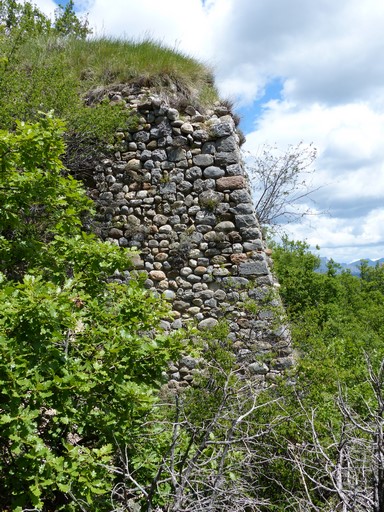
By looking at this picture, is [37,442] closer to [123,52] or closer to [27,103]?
[27,103]

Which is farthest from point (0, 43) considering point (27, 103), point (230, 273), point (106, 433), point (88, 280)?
point (106, 433)

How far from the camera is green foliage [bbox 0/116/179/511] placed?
267cm

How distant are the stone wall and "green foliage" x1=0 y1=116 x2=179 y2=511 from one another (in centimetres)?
263

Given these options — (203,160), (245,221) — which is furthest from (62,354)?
(203,160)

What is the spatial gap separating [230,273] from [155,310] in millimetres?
2843

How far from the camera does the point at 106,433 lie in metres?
3.08

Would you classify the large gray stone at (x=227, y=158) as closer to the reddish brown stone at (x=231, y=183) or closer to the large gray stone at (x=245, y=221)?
the reddish brown stone at (x=231, y=183)

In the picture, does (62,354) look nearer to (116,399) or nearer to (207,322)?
(116,399)

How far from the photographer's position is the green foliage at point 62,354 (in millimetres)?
2674

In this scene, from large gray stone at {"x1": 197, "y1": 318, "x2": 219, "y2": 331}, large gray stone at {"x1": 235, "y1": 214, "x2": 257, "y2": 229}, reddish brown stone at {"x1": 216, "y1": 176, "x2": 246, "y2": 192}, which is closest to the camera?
large gray stone at {"x1": 197, "y1": 318, "x2": 219, "y2": 331}

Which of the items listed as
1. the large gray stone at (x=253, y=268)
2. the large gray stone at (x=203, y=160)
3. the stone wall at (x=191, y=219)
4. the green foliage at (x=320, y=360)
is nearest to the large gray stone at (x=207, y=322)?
the stone wall at (x=191, y=219)

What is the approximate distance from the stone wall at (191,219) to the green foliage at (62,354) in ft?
8.64

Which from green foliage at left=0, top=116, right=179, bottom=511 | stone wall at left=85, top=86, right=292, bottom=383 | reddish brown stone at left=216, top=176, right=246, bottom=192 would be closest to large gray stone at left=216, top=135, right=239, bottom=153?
stone wall at left=85, top=86, right=292, bottom=383

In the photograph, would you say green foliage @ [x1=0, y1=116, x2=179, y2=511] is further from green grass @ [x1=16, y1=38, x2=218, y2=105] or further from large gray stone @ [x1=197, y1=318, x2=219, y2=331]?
green grass @ [x1=16, y1=38, x2=218, y2=105]
